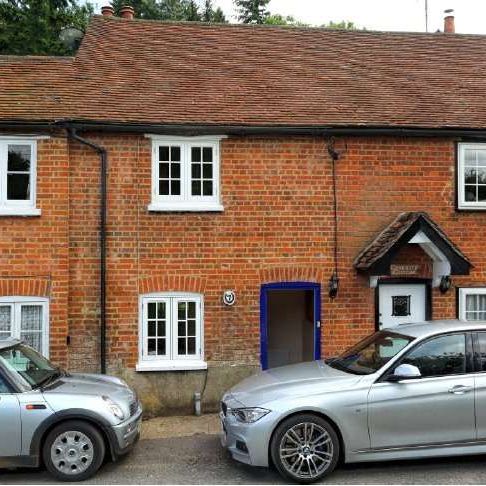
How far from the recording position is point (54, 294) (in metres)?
9.36

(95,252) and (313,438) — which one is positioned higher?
(95,252)

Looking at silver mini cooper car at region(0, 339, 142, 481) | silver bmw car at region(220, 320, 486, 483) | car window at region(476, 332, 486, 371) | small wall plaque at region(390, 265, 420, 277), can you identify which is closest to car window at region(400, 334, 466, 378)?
silver bmw car at region(220, 320, 486, 483)

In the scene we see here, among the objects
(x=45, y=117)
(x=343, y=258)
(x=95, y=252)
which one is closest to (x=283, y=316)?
(x=343, y=258)

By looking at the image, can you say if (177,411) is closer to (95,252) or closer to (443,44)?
(95,252)

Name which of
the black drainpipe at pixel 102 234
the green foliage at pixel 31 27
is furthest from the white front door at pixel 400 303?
the green foliage at pixel 31 27

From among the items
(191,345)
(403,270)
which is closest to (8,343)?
(191,345)

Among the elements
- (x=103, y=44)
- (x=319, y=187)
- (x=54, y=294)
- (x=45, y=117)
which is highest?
(x=103, y=44)

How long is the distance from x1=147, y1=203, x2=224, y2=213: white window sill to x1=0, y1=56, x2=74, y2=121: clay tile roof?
6.51 feet

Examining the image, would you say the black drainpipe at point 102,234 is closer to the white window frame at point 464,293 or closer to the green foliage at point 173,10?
the white window frame at point 464,293

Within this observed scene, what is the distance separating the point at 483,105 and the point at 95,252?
7245mm

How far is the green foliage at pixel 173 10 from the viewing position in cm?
3566

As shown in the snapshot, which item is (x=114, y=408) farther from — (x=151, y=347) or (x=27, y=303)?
(x=27, y=303)

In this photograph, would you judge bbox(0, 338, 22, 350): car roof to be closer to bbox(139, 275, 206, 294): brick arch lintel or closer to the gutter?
bbox(139, 275, 206, 294): brick arch lintel

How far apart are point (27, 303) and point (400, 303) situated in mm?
5937
